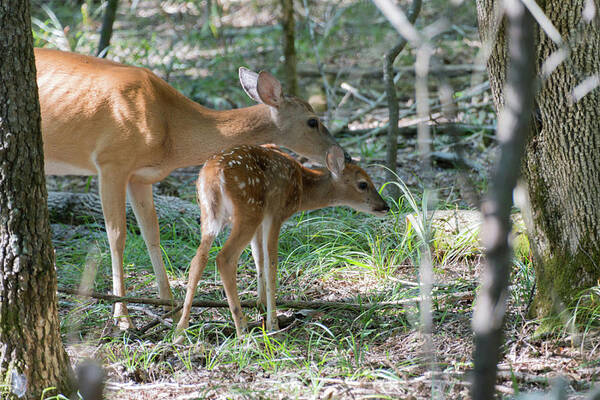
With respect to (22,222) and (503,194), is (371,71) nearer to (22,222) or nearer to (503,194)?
(22,222)

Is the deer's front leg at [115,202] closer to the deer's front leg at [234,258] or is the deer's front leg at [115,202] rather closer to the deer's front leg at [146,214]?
the deer's front leg at [146,214]

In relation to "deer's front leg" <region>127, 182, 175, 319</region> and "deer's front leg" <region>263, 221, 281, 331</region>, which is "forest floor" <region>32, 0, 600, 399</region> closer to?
"deer's front leg" <region>263, 221, 281, 331</region>

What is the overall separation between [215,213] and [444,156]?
429 cm

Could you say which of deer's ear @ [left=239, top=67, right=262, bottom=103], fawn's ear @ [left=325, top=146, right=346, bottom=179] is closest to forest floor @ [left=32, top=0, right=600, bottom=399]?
fawn's ear @ [left=325, top=146, right=346, bottom=179]

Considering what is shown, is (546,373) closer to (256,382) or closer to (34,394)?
(256,382)

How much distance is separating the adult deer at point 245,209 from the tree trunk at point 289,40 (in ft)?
12.0

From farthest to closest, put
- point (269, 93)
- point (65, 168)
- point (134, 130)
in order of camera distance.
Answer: point (269, 93) → point (65, 168) → point (134, 130)

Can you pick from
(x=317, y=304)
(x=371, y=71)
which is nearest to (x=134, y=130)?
(x=317, y=304)

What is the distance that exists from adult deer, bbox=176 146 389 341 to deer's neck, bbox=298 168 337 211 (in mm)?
202

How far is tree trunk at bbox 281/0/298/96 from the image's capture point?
7.97 metres

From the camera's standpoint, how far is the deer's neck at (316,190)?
4.98 metres

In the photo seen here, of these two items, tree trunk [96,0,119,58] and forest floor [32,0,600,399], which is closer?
forest floor [32,0,600,399]

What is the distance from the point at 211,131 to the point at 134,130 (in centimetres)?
59

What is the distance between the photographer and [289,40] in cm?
816
